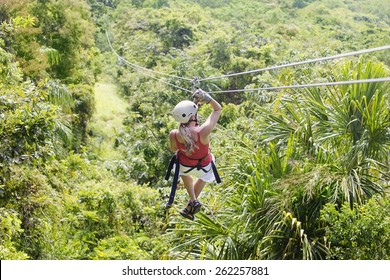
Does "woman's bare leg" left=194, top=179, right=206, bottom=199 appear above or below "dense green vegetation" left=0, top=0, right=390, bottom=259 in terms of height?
above

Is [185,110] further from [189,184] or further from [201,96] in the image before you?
[189,184]

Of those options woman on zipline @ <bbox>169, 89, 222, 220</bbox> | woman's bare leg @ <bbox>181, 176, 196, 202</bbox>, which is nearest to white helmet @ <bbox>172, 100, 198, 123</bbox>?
woman on zipline @ <bbox>169, 89, 222, 220</bbox>

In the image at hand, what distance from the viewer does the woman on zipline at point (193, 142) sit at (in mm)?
4148

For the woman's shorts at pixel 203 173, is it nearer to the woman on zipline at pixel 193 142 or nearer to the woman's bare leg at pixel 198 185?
the woman on zipline at pixel 193 142

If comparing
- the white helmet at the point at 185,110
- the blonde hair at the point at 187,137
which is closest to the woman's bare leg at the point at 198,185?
the blonde hair at the point at 187,137

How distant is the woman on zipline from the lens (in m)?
4.15

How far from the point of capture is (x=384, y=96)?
20.1ft

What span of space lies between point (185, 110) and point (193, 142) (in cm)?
28

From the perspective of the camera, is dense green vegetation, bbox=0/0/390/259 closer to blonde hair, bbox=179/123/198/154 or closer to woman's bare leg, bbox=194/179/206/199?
woman's bare leg, bbox=194/179/206/199

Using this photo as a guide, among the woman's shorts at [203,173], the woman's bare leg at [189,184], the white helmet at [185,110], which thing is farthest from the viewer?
the woman's bare leg at [189,184]

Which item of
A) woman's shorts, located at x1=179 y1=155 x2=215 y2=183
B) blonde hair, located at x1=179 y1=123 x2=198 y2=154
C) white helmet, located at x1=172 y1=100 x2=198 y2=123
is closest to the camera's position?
white helmet, located at x1=172 y1=100 x2=198 y2=123
